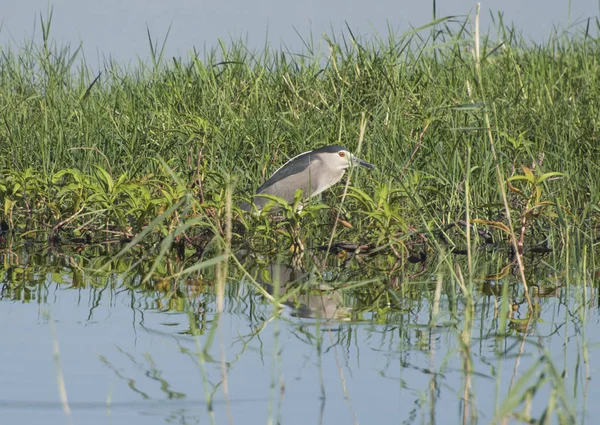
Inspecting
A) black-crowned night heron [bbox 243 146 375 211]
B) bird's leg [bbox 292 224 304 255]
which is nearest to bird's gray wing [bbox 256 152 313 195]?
black-crowned night heron [bbox 243 146 375 211]

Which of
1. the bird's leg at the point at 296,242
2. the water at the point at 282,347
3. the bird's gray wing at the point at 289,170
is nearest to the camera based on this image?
the water at the point at 282,347

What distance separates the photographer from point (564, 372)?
3.25 meters

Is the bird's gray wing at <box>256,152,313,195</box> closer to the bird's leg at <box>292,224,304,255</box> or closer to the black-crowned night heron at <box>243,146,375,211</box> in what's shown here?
the black-crowned night heron at <box>243,146,375,211</box>

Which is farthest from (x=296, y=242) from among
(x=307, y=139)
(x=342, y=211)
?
(x=307, y=139)

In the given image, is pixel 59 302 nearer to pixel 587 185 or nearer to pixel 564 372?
pixel 564 372

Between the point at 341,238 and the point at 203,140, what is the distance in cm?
121

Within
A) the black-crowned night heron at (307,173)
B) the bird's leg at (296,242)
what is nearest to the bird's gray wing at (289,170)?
the black-crowned night heron at (307,173)

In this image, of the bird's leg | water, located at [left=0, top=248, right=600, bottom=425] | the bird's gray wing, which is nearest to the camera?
water, located at [left=0, top=248, right=600, bottom=425]

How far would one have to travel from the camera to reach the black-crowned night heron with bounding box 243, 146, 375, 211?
22.3 ft

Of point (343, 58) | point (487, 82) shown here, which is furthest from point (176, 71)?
point (487, 82)

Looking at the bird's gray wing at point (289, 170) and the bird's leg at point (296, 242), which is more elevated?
the bird's gray wing at point (289, 170)

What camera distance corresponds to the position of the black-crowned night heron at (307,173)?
6797 millimetres

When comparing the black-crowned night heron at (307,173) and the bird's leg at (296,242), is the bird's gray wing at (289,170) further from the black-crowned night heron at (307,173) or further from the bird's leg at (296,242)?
the bird's leg at (296,242)

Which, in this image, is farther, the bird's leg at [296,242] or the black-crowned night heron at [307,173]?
the black-crowned night heron at [307,173]
